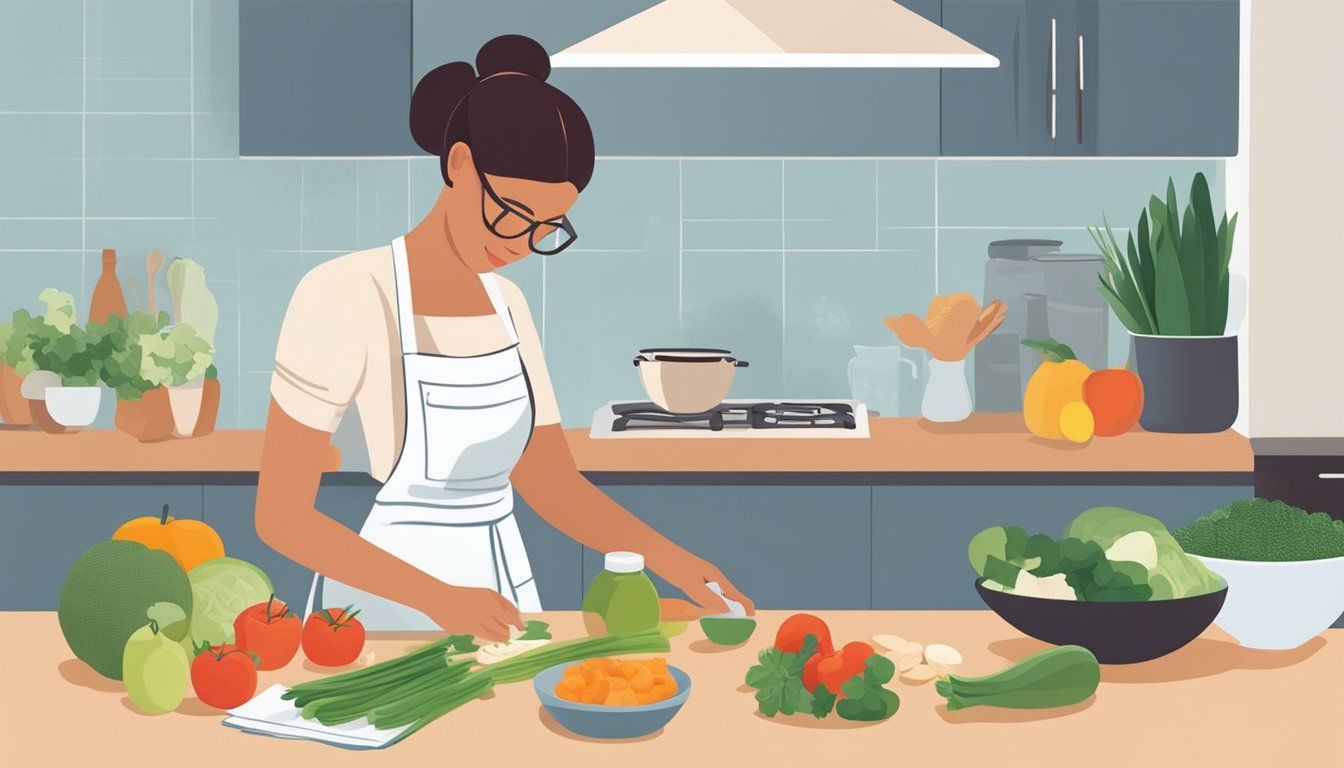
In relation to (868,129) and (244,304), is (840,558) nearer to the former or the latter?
(868,129)

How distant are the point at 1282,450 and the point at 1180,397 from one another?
255 mm

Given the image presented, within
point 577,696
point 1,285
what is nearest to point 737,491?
point 577,696

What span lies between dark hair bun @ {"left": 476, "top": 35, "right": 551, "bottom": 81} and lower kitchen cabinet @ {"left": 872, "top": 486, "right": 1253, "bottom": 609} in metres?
1.51

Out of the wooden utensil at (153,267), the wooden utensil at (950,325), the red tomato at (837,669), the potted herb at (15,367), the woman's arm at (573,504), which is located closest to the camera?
the red tomato at (837,669)

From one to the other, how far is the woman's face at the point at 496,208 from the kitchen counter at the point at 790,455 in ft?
4.07

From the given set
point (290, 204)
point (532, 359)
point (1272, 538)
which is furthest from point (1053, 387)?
point (290, 204)

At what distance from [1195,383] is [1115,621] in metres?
1.90

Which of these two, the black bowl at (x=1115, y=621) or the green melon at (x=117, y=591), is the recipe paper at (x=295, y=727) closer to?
the green melon at (x=117, y=591)

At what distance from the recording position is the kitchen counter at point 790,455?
10.8 ft

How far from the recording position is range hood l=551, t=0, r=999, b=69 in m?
2.79

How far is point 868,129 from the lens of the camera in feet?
11.9

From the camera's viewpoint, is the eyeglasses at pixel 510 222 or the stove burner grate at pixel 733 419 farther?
the stove burner grate at pixel 733 419

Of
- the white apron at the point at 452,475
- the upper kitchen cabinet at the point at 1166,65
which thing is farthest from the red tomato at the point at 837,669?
the upper kitchen cabinet at the point at 1166,65

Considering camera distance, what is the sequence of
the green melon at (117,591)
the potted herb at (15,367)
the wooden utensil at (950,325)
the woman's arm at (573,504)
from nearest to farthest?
the green melon at (117,591), the woman's arm at (573,504), the potted herb at (15,367), the wooden utensil at (950,325)
